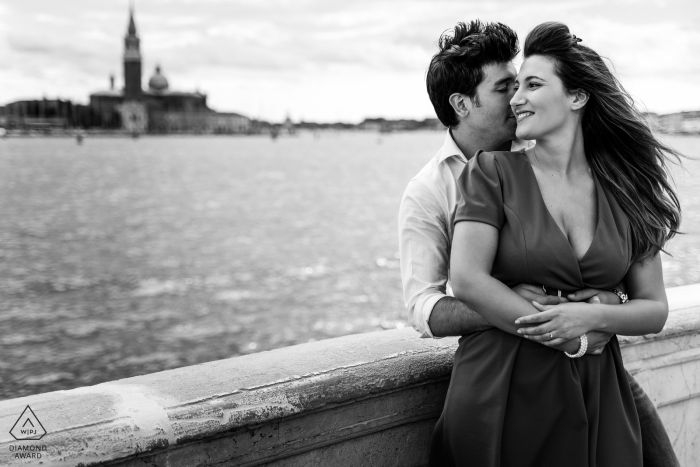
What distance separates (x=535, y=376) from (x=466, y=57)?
1.01 m

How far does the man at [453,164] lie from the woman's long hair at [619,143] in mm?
298

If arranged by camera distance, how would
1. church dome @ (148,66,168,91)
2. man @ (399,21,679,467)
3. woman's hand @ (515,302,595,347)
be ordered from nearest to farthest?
woman's hand @ (515,302,595,347), man @ (399,21,679,467), church dome @ (148,66,168,91)

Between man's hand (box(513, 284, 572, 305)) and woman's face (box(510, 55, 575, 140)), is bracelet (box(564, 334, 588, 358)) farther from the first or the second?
woman's face (box(510, 55, 575, 140))

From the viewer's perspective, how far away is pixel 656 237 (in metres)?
2.05

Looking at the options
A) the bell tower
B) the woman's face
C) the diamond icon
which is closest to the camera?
the diamond icon

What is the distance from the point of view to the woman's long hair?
2.01 meters

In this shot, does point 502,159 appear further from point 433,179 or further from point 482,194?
point 433,179

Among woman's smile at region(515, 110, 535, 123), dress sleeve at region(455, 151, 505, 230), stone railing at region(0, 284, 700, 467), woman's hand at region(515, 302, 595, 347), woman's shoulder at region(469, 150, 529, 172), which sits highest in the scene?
woman's smile at region(515, 110, 535, 123)

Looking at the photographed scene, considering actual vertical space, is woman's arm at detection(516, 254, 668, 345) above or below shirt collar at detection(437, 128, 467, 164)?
below

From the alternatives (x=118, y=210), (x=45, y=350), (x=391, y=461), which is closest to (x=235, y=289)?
(x=45, y=350)

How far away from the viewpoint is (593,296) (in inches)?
76.9

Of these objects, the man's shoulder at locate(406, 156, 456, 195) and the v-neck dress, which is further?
the man's shoulder at locate(406, 156, 456, 195)

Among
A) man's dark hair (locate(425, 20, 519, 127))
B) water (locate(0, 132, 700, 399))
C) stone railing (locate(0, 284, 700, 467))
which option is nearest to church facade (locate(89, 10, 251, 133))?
water (locate(0, 132, 700, 399))

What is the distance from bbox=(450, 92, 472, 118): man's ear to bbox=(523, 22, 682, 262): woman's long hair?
0.35 m
